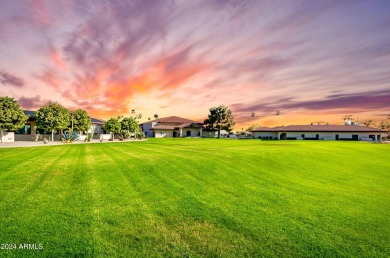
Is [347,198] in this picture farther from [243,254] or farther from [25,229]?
[25,229]

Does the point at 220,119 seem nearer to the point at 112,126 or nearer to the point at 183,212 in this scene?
the point at 112,126

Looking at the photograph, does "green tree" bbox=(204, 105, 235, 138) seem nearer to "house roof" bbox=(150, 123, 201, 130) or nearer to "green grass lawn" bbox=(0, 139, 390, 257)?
"house roof" bbox=(150, 123, 201, 130)

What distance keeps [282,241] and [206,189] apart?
4408 millimetres

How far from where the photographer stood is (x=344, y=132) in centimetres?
7288

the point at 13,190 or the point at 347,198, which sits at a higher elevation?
the point at 13,190

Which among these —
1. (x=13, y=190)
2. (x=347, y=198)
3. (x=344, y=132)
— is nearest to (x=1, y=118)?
(x=13, y=190)

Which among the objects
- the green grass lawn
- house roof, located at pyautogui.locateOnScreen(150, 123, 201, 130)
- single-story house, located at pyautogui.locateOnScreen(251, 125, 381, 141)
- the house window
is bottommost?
the green grass lawn

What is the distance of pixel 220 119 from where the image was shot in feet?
264

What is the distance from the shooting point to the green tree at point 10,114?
109 feet

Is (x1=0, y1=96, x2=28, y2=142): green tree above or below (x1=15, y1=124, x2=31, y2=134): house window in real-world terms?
above

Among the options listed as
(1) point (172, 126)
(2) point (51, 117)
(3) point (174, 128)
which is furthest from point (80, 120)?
(1) point (172, 126)

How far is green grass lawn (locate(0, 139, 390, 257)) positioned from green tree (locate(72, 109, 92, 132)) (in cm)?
3860

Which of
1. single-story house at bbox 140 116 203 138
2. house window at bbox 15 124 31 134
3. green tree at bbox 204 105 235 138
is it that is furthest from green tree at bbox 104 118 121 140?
green tree at bbox 204 105 235 138

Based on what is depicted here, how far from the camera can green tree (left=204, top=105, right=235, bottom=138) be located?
80544 mm
